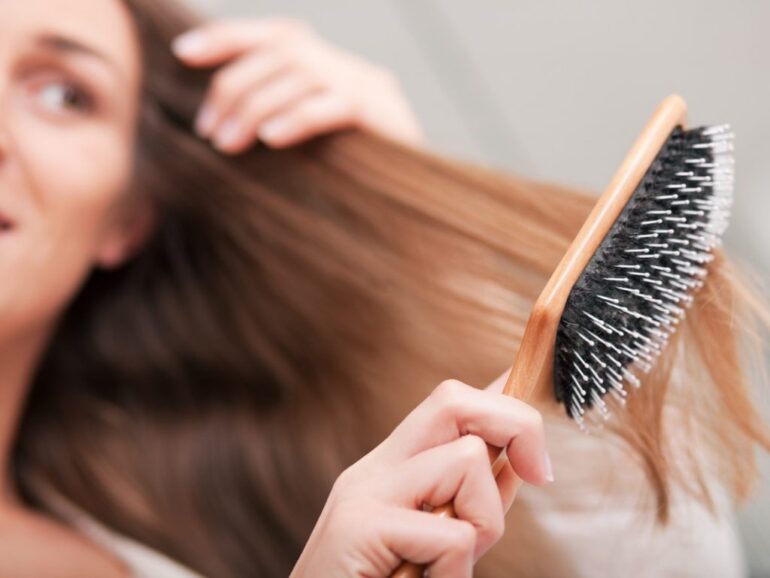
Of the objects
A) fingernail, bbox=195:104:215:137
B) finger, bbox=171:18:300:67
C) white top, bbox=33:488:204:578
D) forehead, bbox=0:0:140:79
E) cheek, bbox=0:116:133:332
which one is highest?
forehead, bbox=0:0:140:79

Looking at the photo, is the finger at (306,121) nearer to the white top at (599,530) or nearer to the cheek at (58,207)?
the cheek at (58,207)

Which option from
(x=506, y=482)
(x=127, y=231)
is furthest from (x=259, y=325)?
(x=506, y=482)

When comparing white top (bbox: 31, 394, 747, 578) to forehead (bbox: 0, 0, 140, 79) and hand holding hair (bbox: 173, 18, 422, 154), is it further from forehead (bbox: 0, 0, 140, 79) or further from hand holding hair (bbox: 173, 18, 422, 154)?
forehead (bbox: 0, 0, 140, 79)

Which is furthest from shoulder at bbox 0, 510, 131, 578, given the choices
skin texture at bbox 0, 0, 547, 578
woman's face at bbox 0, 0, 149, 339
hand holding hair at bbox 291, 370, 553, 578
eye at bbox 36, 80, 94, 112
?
hand holding hair at bbox 291, 370, 553, 578

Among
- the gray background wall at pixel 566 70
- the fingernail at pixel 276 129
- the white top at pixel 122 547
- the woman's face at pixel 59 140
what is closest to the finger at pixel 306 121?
the fingernail at pixel 276 129

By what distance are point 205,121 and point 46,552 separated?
44 cm

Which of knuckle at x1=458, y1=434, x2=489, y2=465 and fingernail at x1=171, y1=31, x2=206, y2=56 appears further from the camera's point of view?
fingernail at x1=171, y1=31, x2=206, y2=56

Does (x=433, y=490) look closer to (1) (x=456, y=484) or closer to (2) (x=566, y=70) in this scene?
(1) (x=456, y=484)

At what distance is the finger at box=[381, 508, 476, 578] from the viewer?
14.9 inches

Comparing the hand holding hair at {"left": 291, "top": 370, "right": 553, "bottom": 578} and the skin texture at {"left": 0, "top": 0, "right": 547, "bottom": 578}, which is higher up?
the skin texture at {"left": 0, "top": 0, "right": 547, "bottom": 578}

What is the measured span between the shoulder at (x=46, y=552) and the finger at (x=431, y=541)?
0.56m

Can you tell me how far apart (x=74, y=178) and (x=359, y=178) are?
24 centimetres

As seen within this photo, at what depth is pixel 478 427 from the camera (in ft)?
1.30

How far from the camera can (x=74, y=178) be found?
71 centimetres
